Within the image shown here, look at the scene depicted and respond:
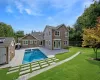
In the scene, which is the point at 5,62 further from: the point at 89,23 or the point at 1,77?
the point at 89,23

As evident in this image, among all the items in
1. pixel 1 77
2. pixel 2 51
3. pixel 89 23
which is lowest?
pixel 1 77

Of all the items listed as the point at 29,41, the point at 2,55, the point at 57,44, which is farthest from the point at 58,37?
the point at 2,55

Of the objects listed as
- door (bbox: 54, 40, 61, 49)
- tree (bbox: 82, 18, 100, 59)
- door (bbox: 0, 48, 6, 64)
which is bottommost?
door (bbox: 0, 48, 6, 64)

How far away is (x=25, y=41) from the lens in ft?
151

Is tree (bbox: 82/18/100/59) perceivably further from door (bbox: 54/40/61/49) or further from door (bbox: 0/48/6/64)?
door (bbox: 54/40/61/49)

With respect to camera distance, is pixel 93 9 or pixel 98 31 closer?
pixel 98 31

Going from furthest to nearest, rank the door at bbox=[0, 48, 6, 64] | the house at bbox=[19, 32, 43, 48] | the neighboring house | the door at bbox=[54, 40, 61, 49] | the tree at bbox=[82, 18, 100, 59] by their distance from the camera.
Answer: the house at bbox=[19, 32, 43, 48] → the door at bbox=[54, 40, 61, 49] → the neighboring house → the tree at bbox=[82, 18, 100, 59] → the door at bbox=[0, 48, 6, 64]

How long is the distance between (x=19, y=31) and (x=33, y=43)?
43.5 meters

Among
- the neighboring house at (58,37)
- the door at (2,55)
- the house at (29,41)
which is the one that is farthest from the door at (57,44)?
the door at (2,55)

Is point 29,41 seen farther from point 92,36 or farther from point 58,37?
point 92,36

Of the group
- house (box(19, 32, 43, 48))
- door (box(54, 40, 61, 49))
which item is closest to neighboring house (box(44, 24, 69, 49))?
door (box(54, 40, 61, 49))

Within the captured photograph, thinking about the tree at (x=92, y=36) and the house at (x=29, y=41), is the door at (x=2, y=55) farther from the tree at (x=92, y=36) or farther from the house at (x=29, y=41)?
the house at (x=29, y=41)

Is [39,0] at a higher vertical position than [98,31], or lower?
higher

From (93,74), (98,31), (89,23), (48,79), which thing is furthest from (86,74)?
(89,23)
